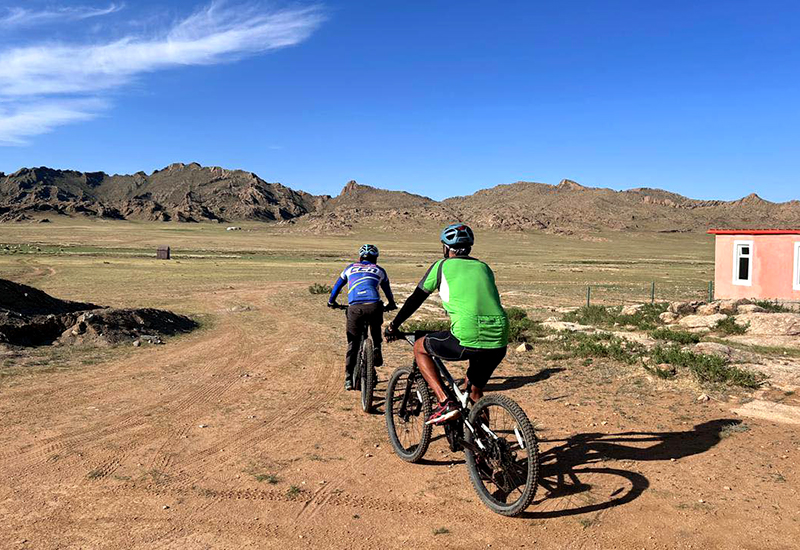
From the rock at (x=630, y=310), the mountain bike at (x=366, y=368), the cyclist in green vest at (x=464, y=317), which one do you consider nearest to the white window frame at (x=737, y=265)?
the rock at (x=630, y=310)

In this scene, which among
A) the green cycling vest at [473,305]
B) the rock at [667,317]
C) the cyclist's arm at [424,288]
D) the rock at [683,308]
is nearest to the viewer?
the green cycling vest at [473,305]

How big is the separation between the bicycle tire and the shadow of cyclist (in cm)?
233

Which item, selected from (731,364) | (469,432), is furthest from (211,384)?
(731,364)

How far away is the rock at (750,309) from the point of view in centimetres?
1766

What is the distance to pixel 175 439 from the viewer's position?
21.8ft

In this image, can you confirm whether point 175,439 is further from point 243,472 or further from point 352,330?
point 352,330

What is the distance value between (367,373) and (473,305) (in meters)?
3.19

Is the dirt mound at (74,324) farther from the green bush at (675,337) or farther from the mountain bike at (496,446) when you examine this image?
the green bush at (675,337)

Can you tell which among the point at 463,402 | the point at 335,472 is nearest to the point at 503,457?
the point at 463,402

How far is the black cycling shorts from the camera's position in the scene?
484cm

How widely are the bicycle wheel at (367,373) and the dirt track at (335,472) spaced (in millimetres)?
212

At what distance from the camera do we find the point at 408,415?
607cm

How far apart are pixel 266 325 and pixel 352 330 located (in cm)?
856

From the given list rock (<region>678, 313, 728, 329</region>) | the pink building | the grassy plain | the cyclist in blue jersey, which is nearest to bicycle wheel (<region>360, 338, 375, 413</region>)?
the cyclist in blue jersey
